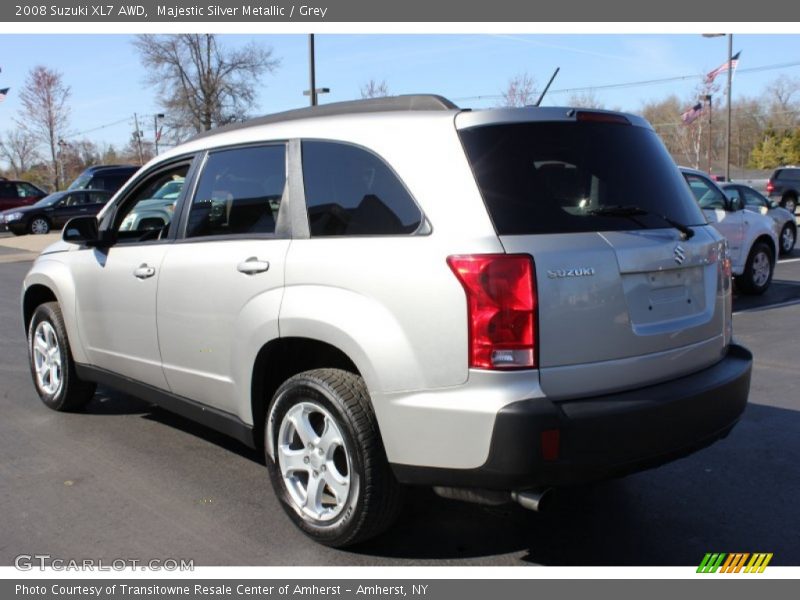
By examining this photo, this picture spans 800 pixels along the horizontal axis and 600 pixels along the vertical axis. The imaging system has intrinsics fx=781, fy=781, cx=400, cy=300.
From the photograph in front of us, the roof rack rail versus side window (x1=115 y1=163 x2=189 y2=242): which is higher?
the roof rack rail

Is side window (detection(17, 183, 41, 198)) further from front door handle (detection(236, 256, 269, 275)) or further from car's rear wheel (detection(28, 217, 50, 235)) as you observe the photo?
front door handle (detection(236, 256, 269, 275))

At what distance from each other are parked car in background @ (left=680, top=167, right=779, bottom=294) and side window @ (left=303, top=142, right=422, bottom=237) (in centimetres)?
812

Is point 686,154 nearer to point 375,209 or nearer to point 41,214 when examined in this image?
point 41,214

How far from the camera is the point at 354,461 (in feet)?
10.9

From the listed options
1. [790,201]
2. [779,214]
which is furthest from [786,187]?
[779,214]

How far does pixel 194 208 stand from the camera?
4.43m

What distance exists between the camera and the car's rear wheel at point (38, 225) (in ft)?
87.1

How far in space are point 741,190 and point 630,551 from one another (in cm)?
1361

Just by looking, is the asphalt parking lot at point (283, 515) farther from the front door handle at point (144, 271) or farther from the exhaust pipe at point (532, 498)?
the front door handle at point (144, 271)

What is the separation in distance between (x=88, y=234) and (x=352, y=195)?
2376 millimetres

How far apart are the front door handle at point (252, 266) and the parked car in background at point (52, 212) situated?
79.0ft

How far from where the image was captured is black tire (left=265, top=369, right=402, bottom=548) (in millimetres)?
3287

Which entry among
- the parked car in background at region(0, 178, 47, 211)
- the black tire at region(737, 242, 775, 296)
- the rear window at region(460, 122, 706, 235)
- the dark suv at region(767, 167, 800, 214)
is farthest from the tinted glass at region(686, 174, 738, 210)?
the parked car in background at region(0, 178, 47, 211)

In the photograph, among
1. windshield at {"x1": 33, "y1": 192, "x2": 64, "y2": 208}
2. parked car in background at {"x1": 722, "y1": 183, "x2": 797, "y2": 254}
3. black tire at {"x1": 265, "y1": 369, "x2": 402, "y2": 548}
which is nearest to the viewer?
black tire at {"x1": 265, "y1": 369, "x2": 402, "y2": 548}
